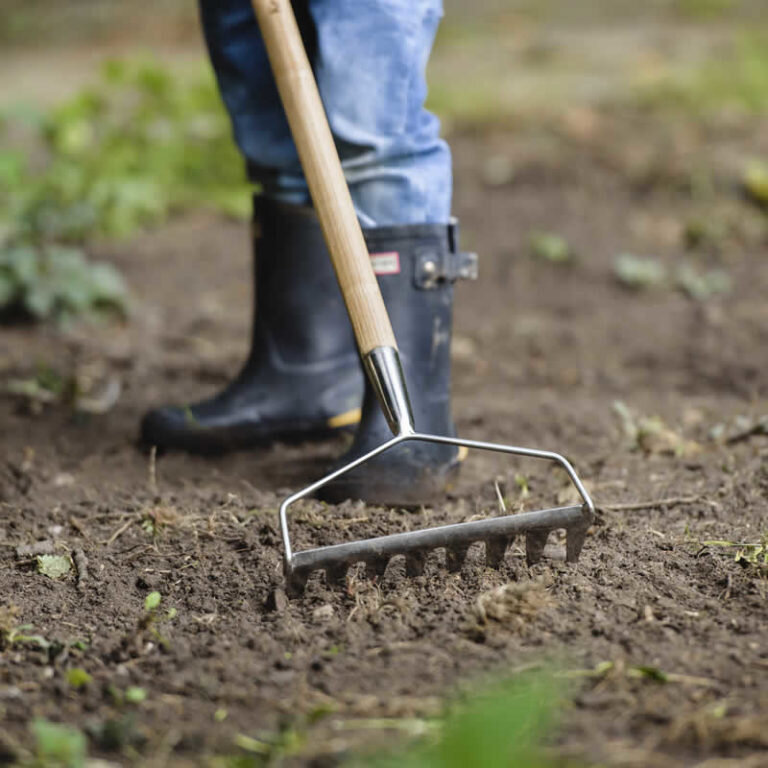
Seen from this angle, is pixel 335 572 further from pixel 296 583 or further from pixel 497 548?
pixel 497 548

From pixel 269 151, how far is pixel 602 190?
2.22 meters

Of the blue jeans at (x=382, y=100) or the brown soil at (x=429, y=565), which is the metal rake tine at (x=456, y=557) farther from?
the blue jeans at (x=382, y=100)

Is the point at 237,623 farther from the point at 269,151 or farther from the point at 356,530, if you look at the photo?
the point at 269,151

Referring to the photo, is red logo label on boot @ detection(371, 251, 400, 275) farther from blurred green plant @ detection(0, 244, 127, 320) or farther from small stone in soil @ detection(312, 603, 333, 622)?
blurred green plant @ detection(0, 244, 127, 320)

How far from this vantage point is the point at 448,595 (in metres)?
1.34

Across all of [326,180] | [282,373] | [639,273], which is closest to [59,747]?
[326,180]

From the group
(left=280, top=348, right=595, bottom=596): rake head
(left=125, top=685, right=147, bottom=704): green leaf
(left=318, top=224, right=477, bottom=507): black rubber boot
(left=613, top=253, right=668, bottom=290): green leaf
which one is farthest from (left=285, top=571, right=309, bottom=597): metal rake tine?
(left=613, top=253, right=668, bottom=290): green leaf

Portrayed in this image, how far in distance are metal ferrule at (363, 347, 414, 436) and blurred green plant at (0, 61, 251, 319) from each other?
68.5 inches

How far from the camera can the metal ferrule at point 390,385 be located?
4.79 feet

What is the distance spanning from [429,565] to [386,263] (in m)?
0.56

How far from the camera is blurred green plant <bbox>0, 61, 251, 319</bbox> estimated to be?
299 centimetres

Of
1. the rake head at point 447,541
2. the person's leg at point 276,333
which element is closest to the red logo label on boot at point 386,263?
the person's leg at point 276,333

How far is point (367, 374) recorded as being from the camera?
155cm

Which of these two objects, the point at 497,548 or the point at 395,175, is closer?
the point at 497,548
